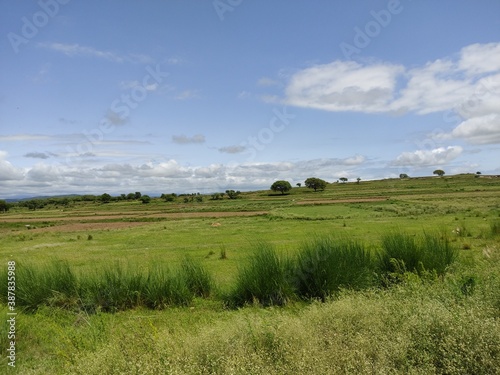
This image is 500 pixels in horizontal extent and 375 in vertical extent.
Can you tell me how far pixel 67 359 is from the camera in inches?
231

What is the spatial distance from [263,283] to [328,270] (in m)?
1.92

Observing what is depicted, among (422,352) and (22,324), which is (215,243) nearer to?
(22,324)

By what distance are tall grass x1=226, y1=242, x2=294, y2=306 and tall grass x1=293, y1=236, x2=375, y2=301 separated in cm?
45

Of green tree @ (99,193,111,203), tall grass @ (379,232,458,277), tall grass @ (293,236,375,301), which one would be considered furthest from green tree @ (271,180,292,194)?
tall grass @ (293,236,375,301)

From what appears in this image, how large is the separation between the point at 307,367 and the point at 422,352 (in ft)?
5.53

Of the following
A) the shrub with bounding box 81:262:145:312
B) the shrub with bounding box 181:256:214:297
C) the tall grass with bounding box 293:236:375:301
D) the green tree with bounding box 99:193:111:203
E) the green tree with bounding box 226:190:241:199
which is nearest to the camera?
the tall grass with bounding box 293:236:375:301

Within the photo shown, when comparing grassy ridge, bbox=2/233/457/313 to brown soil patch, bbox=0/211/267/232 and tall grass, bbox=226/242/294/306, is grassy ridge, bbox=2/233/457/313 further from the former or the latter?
brown soil patch, bbox=0/211/267/232

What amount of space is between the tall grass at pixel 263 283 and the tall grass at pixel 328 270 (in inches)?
17.7

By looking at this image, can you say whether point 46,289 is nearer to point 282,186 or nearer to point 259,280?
point 259,280

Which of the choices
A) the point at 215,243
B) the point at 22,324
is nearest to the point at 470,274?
the point at 22,324

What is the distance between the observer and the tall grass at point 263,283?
390 inches

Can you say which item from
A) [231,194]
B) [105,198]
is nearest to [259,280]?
[231,194]

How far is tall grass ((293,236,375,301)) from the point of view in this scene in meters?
9.87

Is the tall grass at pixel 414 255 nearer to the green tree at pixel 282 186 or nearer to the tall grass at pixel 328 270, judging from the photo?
the tall grass at pixel 328 270
